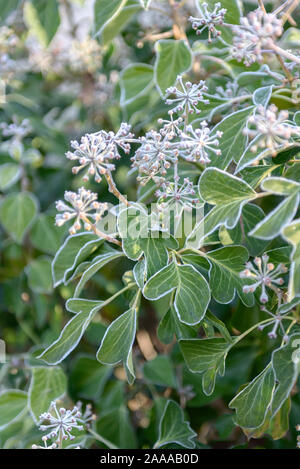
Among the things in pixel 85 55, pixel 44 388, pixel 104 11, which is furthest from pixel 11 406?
pixel 85 55

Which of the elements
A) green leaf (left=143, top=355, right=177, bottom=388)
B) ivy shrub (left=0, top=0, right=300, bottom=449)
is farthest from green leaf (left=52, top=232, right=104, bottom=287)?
green leaf (left=143, top=355, right=177, bottom=388)

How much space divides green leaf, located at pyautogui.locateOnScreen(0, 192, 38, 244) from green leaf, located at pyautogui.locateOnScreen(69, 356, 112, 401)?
25 cm

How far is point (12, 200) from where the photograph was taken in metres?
1.07

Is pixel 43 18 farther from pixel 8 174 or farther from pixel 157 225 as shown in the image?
pixel 157 225

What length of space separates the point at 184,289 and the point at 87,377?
0.47m

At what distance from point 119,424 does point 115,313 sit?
38 cm

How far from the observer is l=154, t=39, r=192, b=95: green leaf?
0.76 m

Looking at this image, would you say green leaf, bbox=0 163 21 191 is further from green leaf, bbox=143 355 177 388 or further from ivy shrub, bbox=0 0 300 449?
green leaf, bbox=143 355 177 388

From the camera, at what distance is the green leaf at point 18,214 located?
1043mm

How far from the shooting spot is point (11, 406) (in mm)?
823

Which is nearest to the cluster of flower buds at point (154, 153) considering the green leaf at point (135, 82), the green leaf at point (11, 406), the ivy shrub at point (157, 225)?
the ivy shrub at point (157, 225)

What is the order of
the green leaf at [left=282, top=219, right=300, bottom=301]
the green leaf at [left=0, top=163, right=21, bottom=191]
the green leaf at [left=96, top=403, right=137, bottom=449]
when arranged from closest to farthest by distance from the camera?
1. the green leaf at [left=282, top=219, right=300, bottom=301]
2. the green leaf at [left=96, top=403, right=137, bottom=449]
3. the green leaf at [left=0, top=163, right=21, bottom=191]
